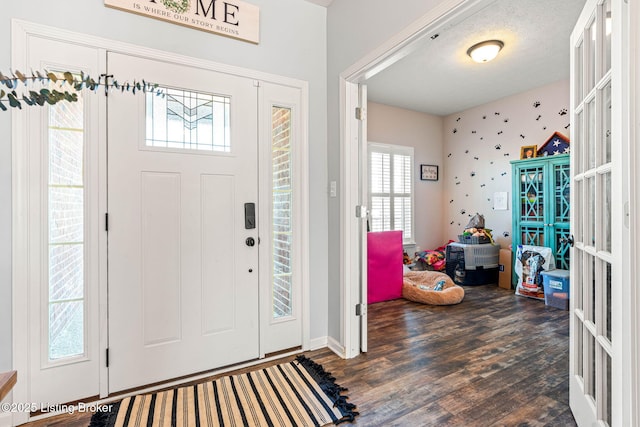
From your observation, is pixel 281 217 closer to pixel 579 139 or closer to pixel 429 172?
pixel 579 139

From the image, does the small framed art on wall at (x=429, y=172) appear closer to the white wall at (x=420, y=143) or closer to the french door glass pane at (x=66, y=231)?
the white wall at (x=420, y=143)

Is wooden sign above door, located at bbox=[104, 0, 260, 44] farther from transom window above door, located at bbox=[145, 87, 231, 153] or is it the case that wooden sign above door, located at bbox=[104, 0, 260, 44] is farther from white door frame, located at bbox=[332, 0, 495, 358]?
white door frame, located at bbox=[332, 0, 495, 358]

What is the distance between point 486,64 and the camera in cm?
350

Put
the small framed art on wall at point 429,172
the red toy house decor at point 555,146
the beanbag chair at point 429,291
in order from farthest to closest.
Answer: the small framed art on wall at point 429,172 → the red toy house decor at point 555,146 → the beanbag chair at point 429,291

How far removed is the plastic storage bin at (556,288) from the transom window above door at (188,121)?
12.4 feet

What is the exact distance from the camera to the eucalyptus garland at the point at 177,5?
1.95 m

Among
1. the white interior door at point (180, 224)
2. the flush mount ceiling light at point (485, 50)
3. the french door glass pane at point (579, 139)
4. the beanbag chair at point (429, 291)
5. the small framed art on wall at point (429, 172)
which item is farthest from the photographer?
the small framed art on wall at point (429, 172)

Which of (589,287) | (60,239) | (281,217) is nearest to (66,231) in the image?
(60,239)

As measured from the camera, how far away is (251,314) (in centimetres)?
222

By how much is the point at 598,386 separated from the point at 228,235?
2.13m

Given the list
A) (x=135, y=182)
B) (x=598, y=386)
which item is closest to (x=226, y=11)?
(x=135, y=182)

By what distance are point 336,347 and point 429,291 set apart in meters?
1.66

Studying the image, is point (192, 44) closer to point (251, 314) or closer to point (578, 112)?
point (251, 314)

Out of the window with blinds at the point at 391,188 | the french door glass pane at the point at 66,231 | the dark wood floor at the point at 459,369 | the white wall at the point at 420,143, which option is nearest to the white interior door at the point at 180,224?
the french door glass pane at the point at 66,231
